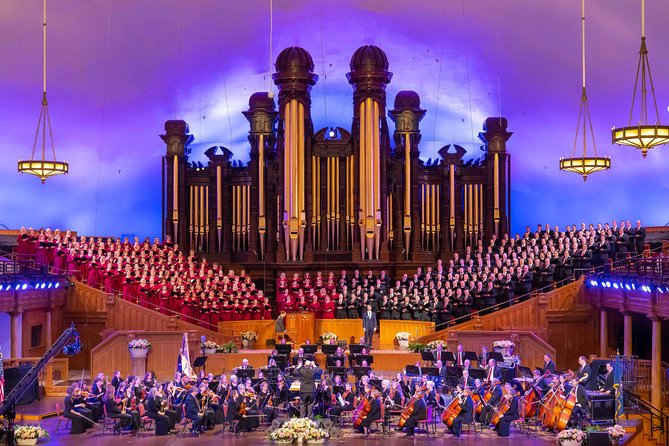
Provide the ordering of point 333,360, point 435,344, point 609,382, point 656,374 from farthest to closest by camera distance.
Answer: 1. point 435,344
2. point 656,374
3. point 333,360
4. point 609,382

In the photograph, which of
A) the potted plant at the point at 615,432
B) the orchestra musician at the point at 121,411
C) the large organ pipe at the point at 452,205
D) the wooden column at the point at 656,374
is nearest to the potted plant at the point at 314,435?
the orchestra musician at the point at 121,411

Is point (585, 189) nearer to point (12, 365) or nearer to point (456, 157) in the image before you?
point (456, 157)

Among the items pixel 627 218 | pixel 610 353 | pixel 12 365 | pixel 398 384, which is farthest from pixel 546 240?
pixel 12 365

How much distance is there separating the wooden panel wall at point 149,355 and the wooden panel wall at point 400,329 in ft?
14.2

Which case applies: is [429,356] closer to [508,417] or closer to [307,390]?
[508,417]

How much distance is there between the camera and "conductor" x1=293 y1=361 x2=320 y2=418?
15.6 metres

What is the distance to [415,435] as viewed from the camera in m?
15.6

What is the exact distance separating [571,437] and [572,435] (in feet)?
0.10

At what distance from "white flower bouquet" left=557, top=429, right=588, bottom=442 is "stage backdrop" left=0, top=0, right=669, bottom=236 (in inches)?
534

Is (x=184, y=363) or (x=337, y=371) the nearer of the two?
(x=337, y=371)

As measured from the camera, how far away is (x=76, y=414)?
1561cm

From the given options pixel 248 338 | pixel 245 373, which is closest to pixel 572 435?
pixel 245 373

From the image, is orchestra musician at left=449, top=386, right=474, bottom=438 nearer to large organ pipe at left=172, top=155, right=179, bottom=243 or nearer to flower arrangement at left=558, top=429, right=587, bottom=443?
flower arrangement at left=558, top=429, right=587, bottom=443

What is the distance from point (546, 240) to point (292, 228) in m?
6.19
